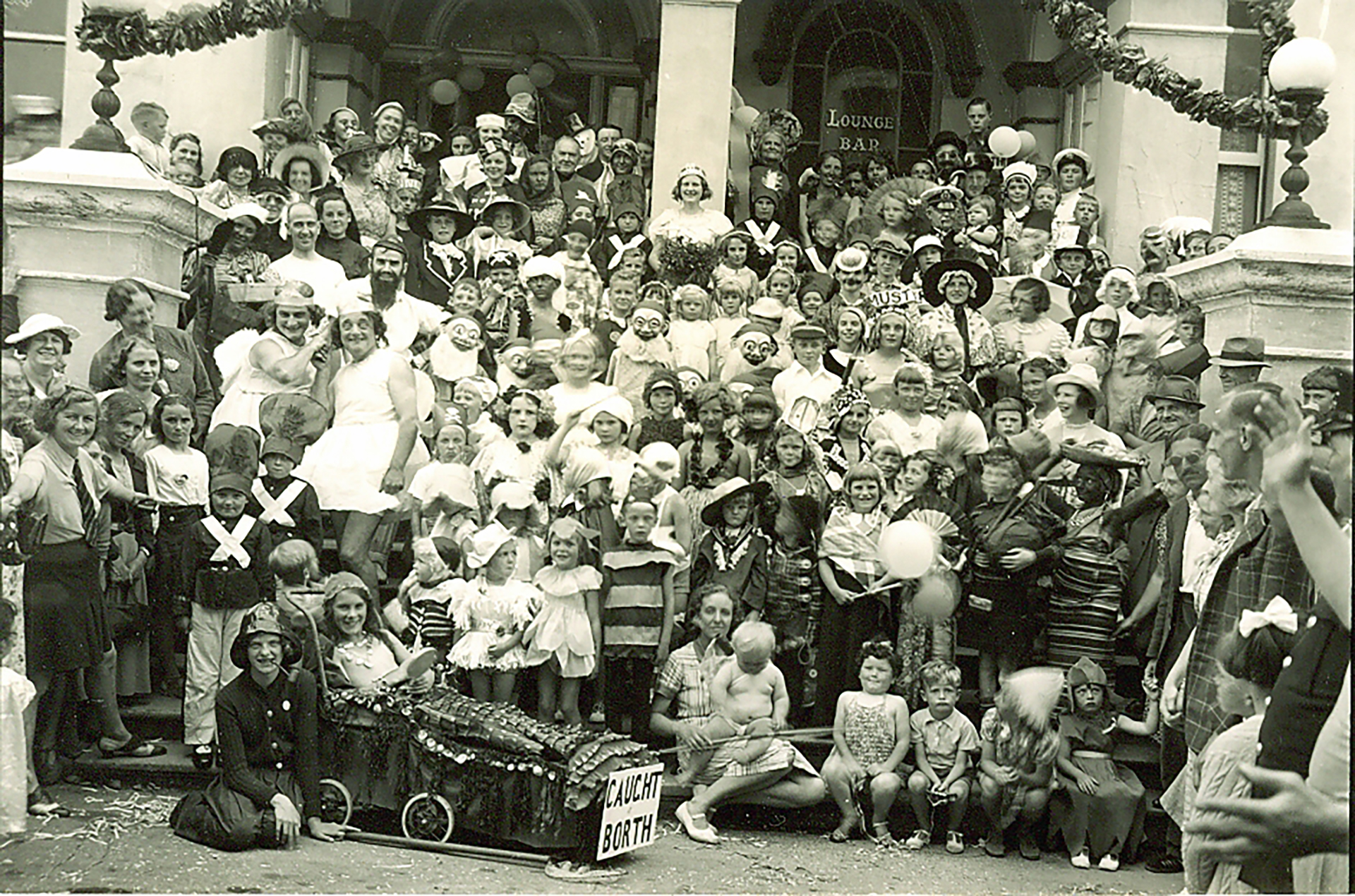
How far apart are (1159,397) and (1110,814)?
83.4 inches

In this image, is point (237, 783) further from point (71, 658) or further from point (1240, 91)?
point (1240, 91)

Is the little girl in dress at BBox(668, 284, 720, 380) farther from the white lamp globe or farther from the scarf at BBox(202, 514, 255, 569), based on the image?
the white lamp globe

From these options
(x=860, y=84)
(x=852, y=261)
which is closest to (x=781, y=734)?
(x=852, y=261)

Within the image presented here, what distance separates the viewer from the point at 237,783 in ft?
19.0

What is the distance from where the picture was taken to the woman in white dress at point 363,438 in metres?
6.96

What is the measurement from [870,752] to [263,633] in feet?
7.44

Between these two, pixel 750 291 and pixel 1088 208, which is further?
pixel 1088 208

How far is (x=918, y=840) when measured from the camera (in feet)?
20.7

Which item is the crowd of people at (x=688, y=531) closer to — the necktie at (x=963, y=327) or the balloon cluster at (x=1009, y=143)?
the necktie at (x=963, y=327)

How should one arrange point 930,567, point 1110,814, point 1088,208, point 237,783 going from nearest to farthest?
point 237,783 < point 1110,814 < point 930,567 < point 1088,208

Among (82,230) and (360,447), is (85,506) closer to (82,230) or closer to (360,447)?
(360,447)

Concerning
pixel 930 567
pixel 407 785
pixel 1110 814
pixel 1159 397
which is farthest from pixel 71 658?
pixel 1159 397

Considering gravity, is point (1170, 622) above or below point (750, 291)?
below

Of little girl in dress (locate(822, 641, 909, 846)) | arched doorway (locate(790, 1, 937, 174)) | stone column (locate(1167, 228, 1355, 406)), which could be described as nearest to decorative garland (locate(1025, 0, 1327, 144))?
stone column (locate(1167, 228, 1355, 406))
